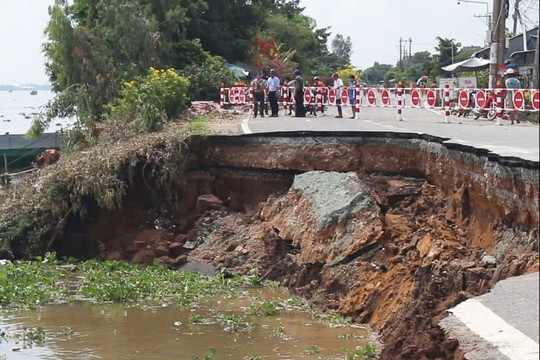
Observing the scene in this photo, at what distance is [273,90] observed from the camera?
2870 centimetres

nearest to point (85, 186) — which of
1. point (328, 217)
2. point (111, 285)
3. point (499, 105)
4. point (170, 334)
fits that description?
point (111, 285)

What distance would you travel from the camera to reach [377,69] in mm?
163875

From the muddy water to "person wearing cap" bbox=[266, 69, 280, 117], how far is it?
13.2 metres

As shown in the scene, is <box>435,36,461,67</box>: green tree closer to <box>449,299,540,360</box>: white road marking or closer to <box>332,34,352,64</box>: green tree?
<box>449,299,540,360</box>: white road marking

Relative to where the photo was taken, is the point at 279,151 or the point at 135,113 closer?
the point at 279,151

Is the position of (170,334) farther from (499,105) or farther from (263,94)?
(263,94)

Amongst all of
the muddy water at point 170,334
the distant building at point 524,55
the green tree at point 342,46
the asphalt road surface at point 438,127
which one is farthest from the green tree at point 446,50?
the green tree at point 342,46

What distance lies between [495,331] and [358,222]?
23.8ft

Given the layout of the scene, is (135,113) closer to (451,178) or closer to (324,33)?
(451,178)

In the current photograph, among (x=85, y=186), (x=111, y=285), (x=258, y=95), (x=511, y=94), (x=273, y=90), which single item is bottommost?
(x=111, y=285)

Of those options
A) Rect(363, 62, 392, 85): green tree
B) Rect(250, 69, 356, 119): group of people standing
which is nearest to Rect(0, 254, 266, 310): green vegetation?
Rect(250, 69, 356, 119): group of people standing

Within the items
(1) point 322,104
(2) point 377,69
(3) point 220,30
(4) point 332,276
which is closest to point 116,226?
(4) point 332,276

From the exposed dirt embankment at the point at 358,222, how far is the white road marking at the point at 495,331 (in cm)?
32

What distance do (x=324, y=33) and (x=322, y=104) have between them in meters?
53.7
